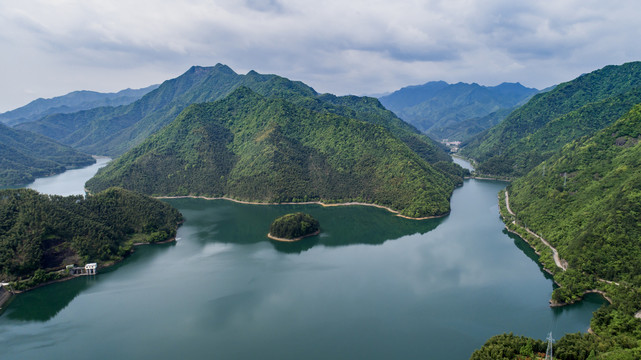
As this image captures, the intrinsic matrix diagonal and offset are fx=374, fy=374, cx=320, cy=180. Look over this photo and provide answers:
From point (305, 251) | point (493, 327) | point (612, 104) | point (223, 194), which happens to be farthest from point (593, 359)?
point (612, 104)

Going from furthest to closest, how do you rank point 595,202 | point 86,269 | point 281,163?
point 281,163 → point 595,202 → point 86,269

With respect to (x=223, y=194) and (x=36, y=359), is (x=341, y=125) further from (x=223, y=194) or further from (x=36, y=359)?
(x=36, y=359)

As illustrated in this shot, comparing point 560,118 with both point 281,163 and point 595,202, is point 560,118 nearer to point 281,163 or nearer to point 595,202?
point 595,202

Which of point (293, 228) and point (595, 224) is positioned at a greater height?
point (595, 224)

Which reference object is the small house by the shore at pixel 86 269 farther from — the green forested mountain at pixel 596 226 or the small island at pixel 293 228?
the green forested mountain at pixel 596 226

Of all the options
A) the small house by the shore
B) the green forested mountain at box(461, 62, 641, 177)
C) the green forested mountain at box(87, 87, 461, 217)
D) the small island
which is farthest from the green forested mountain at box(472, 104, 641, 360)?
the small house by the shore

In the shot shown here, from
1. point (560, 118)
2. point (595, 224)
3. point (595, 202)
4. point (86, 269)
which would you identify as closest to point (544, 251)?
point (595, 224)
